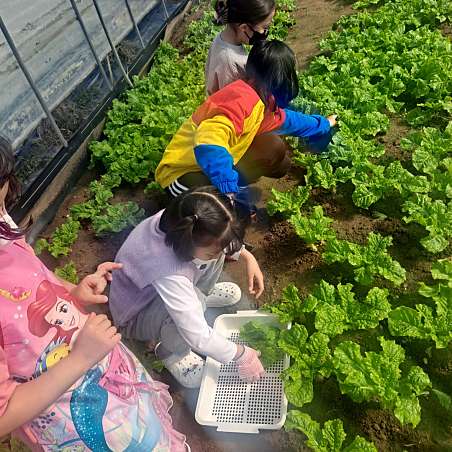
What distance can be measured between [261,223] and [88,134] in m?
2.44

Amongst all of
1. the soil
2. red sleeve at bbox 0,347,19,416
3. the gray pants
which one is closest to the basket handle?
the soil

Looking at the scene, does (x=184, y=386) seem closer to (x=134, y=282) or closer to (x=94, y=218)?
(x=134, y=282)

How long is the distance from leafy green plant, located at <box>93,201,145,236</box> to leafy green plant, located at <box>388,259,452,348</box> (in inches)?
91.5

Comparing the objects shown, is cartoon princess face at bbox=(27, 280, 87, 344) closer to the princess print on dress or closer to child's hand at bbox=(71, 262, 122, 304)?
the princess print on dress

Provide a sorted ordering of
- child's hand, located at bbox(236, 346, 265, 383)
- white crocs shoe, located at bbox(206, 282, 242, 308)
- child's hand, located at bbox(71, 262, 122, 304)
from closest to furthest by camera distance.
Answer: child's hand, located at bbox(71, 262, 122, 304) < child's hand, located at bbox(236, 346, 265, 383) < white crocs shoe, located at bbox(206, 282, 242, 308)

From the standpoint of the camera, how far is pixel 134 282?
8.09ft

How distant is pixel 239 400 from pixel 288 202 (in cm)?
162

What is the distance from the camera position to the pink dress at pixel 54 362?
159cm

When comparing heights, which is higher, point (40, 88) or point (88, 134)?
point (40, 88)

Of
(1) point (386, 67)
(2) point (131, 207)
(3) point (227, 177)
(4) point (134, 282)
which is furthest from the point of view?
(1) point (386, 67)

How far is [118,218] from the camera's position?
414cm

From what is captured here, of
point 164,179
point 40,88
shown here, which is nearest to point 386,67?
point 164,179

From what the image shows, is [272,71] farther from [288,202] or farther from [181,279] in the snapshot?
[181,279]

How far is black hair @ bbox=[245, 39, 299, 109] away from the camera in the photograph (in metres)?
3.02
